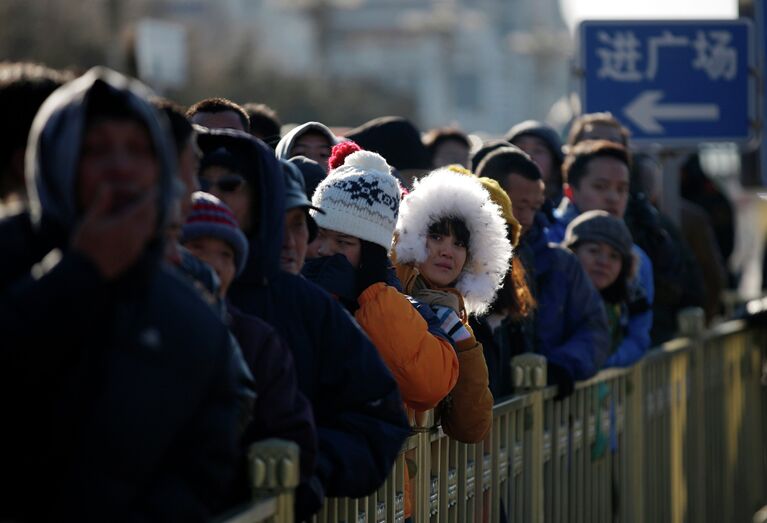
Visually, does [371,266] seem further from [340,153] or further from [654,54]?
[654,54]

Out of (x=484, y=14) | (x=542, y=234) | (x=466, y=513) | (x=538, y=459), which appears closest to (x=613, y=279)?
(x=542, y=234)

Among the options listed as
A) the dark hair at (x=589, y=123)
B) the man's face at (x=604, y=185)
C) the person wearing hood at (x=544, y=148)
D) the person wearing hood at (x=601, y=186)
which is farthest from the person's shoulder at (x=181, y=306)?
the dark hair at (x=589, y=123)

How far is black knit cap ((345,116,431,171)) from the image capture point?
7926 millimetres

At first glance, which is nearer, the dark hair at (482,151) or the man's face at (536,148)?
the dark hair at (482,151)

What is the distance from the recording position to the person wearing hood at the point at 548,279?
7.20m

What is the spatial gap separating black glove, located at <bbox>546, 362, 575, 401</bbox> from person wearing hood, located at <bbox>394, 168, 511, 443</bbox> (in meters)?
0.92

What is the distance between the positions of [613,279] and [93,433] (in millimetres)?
5321

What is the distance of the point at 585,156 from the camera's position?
871cm

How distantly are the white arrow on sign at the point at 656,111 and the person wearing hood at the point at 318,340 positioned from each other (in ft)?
24.9

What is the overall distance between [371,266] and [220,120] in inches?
45.5

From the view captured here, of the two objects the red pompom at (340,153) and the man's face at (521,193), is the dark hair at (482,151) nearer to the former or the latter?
the man's face at (521,193)

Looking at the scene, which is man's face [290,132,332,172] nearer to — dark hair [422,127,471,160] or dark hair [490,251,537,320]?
dark hair [490,251,537,320]

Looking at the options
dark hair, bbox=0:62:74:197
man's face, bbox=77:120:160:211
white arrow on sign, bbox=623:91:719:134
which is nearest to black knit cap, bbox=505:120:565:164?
white arrow on sign, bbox=623:91:719:134

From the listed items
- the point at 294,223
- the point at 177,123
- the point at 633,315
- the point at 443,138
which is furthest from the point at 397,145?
the point at 177,123
